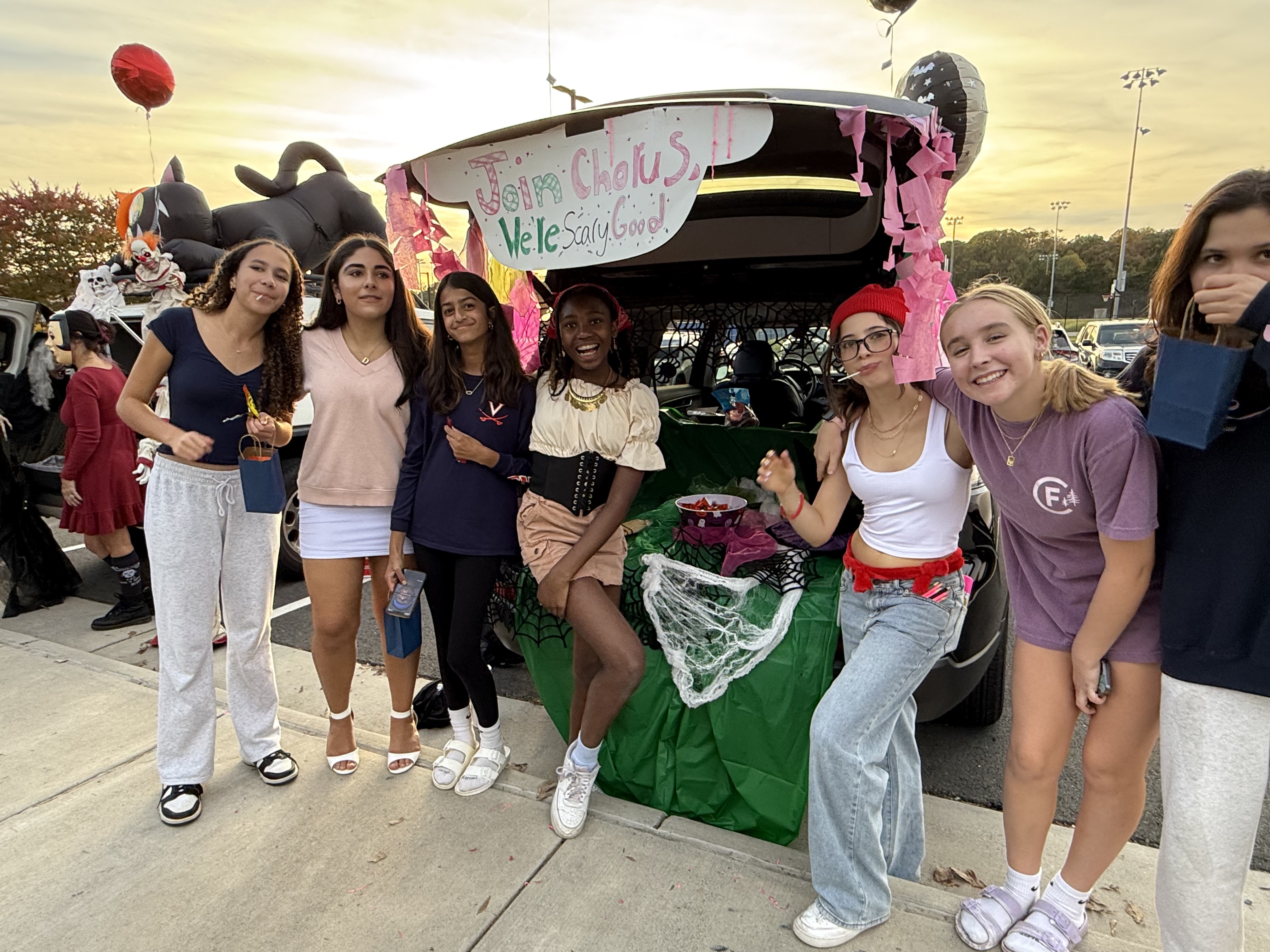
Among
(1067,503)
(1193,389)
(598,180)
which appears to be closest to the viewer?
(1193,389)

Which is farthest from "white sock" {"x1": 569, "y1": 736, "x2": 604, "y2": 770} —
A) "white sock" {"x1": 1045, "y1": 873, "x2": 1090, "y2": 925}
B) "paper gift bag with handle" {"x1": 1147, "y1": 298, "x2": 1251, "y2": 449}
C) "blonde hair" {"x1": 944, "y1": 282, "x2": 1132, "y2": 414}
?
"paper gift bag with handle" {"x1": 1147, "y1": 298, "x2": 1251, "y2": 449}

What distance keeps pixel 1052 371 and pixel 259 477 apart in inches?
95.6

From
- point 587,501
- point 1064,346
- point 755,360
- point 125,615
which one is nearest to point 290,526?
point 125,615

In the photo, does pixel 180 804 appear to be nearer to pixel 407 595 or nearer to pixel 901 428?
pixel 407 595

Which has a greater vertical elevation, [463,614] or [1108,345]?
[1108,345]

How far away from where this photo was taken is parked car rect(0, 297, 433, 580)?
520cm

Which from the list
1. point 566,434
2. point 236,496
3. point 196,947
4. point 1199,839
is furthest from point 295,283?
point 1199,839

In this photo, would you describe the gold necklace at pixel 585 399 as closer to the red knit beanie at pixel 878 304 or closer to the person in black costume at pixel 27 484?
the red knit beanie at pixel 878 304

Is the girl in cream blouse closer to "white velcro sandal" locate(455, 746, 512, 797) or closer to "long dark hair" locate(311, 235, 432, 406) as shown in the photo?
"white velcro sandal" locate(455, 746, 512, 797)

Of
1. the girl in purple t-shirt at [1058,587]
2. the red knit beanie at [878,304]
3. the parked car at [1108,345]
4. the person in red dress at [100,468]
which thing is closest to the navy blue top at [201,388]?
the red knit beanie at [878,304]

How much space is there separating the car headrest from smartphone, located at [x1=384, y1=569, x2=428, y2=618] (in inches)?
104

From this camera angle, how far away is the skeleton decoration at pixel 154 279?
417 cm

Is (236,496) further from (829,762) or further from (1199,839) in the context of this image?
(1199,839)

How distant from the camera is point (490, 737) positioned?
283 centimetres
